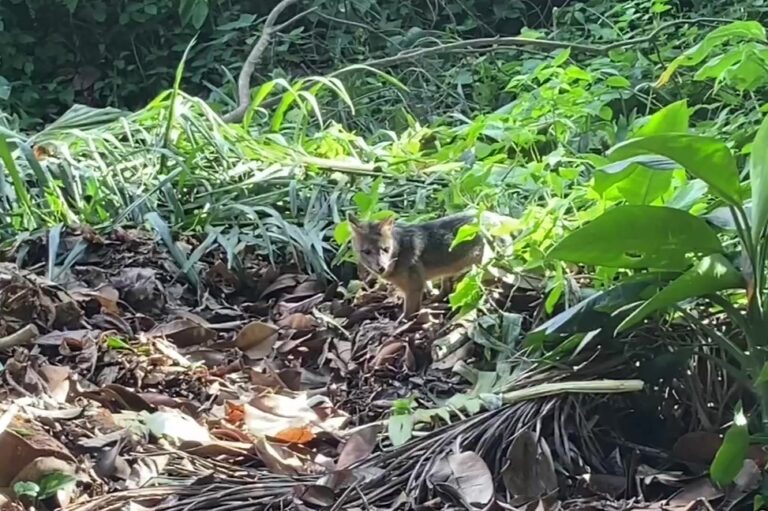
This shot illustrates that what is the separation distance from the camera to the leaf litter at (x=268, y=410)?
1963mm

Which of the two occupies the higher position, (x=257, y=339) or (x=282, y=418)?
(x=282, y=418)

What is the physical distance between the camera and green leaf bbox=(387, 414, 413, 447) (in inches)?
85.0

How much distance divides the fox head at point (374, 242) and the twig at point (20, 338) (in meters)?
0.96

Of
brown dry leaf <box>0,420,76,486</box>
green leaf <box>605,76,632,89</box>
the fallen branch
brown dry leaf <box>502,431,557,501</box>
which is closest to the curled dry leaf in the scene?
brown dry leaf <box>0,420,76,486</box>

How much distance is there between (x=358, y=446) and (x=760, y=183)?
92cm

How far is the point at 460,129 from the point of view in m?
4.59

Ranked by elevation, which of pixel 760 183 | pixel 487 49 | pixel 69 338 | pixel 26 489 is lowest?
pixel 487 49

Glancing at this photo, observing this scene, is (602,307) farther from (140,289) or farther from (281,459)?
(140,289)

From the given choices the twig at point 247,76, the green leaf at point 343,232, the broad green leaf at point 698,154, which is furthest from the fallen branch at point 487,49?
the broad green leaf at point 698,154

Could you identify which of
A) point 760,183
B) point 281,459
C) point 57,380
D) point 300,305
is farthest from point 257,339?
point 760,183

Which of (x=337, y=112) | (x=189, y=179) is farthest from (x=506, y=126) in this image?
(x=337, y=112)

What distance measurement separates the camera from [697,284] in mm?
1896

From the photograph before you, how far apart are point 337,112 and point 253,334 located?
8.85 feet

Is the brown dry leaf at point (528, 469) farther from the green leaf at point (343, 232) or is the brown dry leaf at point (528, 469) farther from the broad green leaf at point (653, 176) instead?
the green leaf at point (343, 232)
